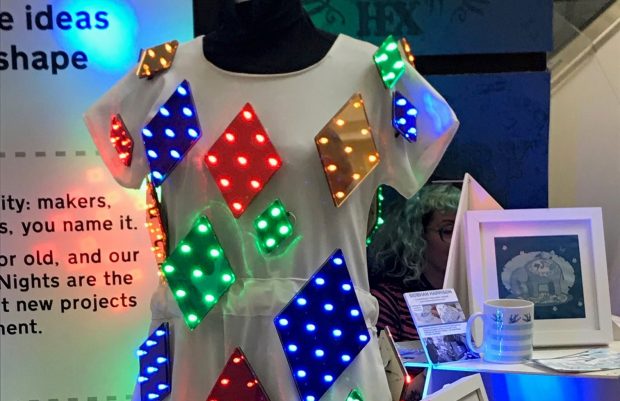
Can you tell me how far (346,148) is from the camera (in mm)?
1162

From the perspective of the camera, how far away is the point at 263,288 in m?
1.15

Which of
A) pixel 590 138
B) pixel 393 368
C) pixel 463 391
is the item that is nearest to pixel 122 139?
pixel 393 368

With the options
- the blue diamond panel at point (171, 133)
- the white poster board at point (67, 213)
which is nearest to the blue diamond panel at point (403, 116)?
the blue diamond panel at point (171, 133)

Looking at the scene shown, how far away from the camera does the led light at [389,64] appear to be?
1196mm

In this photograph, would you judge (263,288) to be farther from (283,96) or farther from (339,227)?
(283,96)

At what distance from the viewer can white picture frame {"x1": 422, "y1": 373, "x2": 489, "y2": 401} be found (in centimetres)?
122

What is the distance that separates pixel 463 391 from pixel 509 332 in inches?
6.4

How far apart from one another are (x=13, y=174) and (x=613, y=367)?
4.10 feet

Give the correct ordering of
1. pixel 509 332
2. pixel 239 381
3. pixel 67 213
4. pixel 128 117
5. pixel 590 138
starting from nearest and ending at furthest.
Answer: pixel 239 381, pixel 128 117, pixel 509 332, pixel 67 213, pixel 590 138

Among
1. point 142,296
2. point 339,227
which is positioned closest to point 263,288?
point 339,227

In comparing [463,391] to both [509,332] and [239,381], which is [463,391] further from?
[239,381]

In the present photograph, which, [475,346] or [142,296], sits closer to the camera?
[475,346]

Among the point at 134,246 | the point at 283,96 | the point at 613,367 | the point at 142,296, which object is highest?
the point at 283,96

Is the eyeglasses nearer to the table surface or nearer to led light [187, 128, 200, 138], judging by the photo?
the table surface
